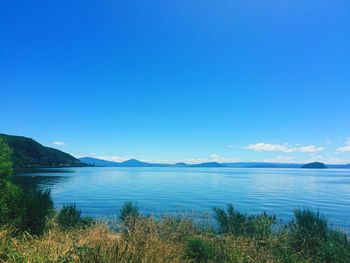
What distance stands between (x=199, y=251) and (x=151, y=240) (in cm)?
181

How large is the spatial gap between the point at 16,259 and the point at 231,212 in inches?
420

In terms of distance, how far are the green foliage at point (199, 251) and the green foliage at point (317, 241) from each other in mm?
3190

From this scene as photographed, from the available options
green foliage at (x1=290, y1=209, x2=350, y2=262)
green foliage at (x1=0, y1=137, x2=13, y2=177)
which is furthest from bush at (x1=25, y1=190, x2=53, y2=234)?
green foliage at (x1=290, y1=209, x2=350, y2=262)

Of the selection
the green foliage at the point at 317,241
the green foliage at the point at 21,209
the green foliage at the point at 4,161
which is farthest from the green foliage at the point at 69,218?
the green foliage at the point at 317,241

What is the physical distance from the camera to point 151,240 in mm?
6918

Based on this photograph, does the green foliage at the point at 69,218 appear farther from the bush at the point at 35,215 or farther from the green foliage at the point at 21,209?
the bush at the point at 35,215

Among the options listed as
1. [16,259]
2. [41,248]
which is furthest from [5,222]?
[16,259]

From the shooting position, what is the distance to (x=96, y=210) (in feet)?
110

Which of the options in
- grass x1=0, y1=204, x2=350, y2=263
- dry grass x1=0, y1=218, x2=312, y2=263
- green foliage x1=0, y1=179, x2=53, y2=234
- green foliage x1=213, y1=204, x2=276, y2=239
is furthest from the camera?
green foliage x1=213, y1=204, x2=276, y2=239

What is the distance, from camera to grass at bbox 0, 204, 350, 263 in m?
5.68

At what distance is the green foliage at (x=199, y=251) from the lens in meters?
7.85

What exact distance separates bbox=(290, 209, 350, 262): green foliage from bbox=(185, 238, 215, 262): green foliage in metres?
3.19

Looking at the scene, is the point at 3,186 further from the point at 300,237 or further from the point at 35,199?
the point at 300,237

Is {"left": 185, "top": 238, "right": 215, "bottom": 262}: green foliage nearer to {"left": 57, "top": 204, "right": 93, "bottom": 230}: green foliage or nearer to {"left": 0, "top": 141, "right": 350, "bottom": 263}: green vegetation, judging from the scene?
{"left": 0, "top": 141, "right": 350, "bottom": 263}: green vegetation
